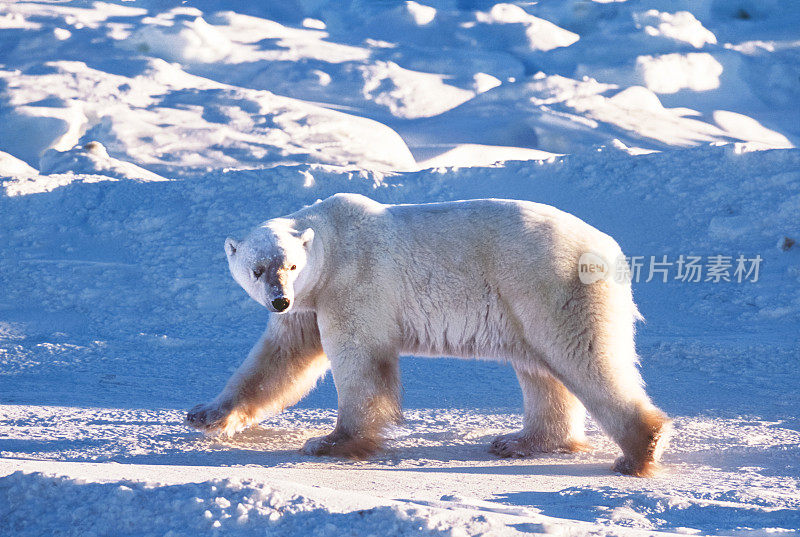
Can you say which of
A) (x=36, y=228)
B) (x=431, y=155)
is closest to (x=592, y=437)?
(x=36, y=228)

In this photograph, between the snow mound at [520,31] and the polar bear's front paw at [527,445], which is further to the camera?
the snow mound at [520,31]

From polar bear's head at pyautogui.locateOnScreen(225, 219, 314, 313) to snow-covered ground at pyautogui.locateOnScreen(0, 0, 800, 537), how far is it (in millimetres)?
796

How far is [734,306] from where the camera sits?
26.2 ft

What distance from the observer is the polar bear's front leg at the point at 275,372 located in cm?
508

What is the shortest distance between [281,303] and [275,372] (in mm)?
913

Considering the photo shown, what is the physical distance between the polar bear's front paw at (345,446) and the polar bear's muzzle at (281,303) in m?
0.73

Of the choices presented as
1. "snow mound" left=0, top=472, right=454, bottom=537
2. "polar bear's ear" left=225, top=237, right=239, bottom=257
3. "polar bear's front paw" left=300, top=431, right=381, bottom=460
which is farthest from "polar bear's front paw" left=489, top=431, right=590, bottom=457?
"snow mound" left=0, top=472, right=454, bottom=537

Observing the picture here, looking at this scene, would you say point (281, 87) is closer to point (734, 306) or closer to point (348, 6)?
point (348, 6)

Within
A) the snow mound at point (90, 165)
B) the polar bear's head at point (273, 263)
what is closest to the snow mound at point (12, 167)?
the snow mound at point (90, 165)

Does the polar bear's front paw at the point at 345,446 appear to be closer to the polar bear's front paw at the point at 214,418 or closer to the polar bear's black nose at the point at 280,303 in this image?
the polar bear's front paw at the point at 214,418

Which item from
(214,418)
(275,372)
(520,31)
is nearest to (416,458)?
(275,372)

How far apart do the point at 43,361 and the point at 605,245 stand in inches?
170

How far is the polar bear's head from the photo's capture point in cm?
437

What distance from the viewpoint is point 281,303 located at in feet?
14.1
